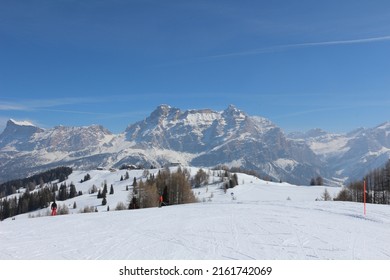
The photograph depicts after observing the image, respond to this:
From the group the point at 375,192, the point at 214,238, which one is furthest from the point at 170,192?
the point at 214,238

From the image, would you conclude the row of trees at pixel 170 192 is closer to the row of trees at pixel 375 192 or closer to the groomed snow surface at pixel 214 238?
the row of trees at pixel 375 192

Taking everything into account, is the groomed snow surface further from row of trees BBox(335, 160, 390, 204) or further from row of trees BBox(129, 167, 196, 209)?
Answer: row of trees BBox(335, 160, 390, 204)

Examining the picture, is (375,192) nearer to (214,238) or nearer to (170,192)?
(170,192)

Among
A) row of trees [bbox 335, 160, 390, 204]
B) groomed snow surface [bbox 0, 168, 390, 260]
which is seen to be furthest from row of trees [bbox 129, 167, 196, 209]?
groomed snow surface [bbox 0, 168, 390, 260]

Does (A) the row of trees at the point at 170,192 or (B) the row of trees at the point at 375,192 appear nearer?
(A) the row of trees at the point at 170,192

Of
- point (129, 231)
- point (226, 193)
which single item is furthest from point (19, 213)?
point (129, 231)

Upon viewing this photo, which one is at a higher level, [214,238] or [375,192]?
[214,238]

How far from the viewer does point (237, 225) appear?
24031mm

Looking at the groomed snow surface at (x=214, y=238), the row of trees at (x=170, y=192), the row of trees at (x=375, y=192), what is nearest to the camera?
the groomed snow surface at (x=214, y=238)

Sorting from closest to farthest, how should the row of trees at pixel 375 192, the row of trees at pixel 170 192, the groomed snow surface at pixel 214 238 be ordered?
the groomed snow surface at pixel 214 238 → the row of trees at pixel 170 192 → the row of trees at pixel 375 192

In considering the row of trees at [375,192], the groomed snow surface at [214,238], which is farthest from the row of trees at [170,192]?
the groomed snow surface at [214,238]

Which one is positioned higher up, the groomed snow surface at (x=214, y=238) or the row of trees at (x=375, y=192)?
the groomed snow surface at (x=214, y=238)
